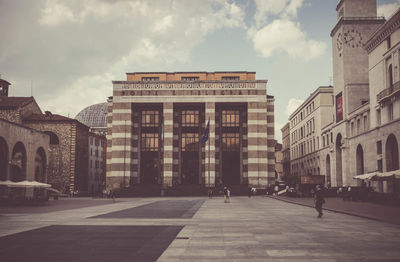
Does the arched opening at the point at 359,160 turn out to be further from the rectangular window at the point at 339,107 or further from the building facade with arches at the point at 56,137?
the building facade with arches at the point at 56,137

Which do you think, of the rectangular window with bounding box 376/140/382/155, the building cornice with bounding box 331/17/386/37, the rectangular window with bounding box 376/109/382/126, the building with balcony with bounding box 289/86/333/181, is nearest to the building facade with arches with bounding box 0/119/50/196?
the building with balcony with bounding box 289/86/333/181

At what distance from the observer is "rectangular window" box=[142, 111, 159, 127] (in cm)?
7488

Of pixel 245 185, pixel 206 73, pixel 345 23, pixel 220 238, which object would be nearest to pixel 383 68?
pixel 345 23

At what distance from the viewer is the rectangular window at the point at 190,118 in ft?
247

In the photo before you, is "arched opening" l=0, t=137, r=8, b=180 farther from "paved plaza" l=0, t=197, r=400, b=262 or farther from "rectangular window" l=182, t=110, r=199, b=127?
"rectangular window" l=182, t=110, r=199, b=127

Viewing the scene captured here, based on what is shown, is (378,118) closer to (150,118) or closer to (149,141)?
(149,141)

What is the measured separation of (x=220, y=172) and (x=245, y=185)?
5.87 m

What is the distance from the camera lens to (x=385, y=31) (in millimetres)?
47188

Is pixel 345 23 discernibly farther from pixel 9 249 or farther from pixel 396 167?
pixel 9 249

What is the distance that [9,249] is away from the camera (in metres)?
11.6

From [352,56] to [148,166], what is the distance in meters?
39.0

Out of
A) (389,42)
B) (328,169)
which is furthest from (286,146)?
(389,42)

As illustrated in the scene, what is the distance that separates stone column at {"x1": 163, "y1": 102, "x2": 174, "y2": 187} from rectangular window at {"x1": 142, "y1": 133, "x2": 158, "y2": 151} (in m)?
4.20

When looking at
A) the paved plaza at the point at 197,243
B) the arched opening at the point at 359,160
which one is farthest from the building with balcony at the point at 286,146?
the paved plaza at the point at 197,243
